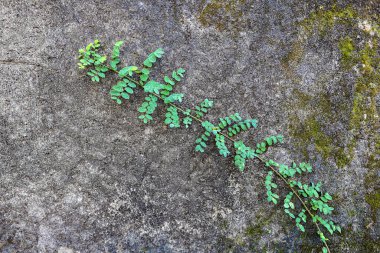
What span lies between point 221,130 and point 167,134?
0.35 metres

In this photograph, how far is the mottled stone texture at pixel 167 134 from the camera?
2.20 meters

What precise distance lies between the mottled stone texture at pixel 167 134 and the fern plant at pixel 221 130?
62 mm

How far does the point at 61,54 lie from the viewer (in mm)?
2287

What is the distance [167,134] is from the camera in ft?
7.77

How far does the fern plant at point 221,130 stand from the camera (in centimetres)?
229

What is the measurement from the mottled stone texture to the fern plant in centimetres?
6

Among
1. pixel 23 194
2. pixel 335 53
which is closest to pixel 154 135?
pixel 23 194

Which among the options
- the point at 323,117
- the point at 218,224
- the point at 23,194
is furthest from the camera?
the point at 323,117

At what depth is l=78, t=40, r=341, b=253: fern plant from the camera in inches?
90.3

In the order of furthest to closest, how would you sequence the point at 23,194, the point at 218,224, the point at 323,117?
the point at 323,117, the point at 218,224, the point at 23,194

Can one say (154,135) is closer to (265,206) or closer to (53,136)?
(53,136)

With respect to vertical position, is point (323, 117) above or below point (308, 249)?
above

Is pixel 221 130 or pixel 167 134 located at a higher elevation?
pixel 221 130

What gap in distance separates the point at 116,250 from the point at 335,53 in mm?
1915
